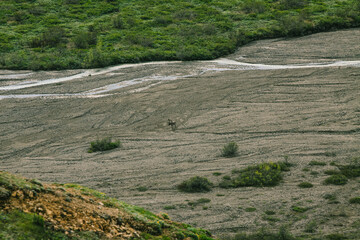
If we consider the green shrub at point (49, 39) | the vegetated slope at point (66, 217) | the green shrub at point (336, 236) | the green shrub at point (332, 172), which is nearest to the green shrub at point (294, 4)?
the green shrub at point (49, 39)

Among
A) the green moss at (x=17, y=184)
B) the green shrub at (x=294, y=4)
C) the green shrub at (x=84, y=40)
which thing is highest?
the green shrub at (x=294, y=4)

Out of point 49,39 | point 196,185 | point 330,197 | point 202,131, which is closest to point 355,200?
point 330,197

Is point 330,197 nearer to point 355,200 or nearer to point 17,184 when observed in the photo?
point 355,200

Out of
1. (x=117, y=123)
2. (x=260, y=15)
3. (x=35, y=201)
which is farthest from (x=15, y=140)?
(x=260, y=15)

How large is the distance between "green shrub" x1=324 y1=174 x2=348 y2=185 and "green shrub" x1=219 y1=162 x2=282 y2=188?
1.73m

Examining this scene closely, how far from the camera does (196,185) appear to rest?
49.4 feet

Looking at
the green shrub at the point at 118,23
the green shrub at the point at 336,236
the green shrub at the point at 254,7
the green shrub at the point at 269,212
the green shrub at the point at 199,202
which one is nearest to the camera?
the green shrub at the point at 336,236

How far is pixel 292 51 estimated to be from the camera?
119 ft

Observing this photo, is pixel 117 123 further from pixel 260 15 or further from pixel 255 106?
pixel 260 15

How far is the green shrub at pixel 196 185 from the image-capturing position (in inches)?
588

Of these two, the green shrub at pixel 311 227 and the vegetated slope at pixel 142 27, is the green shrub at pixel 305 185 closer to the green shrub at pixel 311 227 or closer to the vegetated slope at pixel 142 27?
the green shrub at pixel 311 227

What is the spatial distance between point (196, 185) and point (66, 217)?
26.9 ft

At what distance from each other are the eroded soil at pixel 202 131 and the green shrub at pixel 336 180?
298 millimetres

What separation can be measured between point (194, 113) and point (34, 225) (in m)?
18.1
